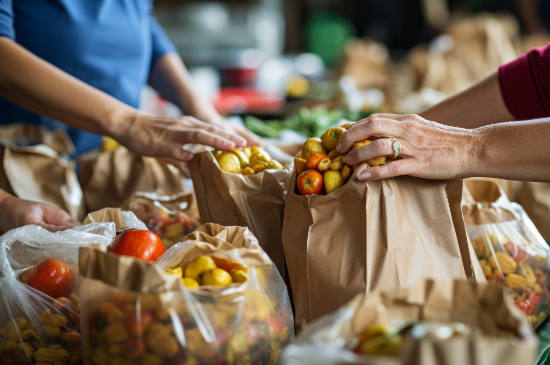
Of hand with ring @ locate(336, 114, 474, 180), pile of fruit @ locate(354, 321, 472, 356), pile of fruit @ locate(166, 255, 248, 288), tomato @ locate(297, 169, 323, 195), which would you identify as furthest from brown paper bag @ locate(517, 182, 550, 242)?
pile of fruit @ locate(166, 255, 248, 288)

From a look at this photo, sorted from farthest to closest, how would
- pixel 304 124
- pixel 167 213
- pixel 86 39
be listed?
pixel 304 124 → pixel 86 39 → pixel 167 213

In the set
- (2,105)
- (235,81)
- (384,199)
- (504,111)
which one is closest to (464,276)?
(384,199)

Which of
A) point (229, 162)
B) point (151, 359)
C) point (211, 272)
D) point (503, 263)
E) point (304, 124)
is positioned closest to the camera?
point (151, 359)

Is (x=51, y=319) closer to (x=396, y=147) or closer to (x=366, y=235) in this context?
(x=366, y=235)

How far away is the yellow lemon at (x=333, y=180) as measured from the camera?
50.0 inches

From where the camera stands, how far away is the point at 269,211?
149 centimetres

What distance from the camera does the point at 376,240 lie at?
1204mm

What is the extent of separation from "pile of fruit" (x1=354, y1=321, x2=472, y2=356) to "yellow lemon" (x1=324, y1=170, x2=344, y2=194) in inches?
16.7

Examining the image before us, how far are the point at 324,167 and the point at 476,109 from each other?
861 mm

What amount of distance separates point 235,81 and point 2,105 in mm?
5313

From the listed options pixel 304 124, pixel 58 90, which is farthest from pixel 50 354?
pixel 304 124

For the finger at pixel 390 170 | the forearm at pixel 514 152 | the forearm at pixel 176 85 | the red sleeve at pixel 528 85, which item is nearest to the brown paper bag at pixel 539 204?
the red sleeve at pixel 528 85

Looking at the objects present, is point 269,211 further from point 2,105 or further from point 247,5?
point 247,5

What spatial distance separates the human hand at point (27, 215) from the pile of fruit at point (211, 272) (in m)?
0.54
